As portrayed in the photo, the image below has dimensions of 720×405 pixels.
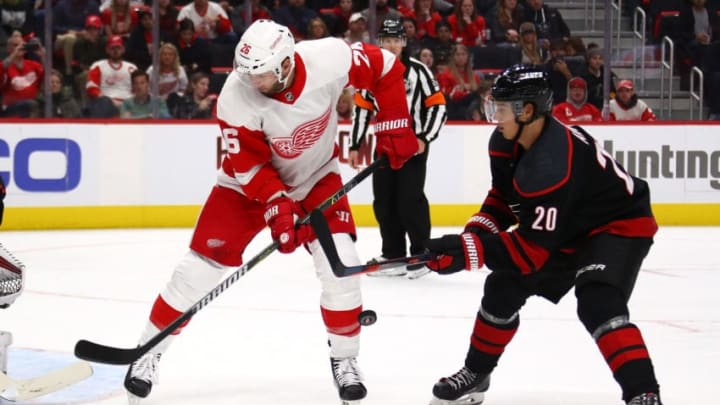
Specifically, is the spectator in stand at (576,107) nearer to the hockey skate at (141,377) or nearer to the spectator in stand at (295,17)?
the spectator in stand at (295,17)

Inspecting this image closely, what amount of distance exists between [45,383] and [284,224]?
82 centimetres

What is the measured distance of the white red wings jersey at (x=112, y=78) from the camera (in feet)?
25.9

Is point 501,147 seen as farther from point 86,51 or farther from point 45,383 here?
point 86,51

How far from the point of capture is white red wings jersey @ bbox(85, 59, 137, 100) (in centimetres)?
789

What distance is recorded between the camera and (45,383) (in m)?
3.33

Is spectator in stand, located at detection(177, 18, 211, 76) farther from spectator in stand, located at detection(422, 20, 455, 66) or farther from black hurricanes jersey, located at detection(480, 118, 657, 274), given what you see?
black hurricanes jersey, located at detection(480, 118, 657, 274)

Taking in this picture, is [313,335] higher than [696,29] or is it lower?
lower

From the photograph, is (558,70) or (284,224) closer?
(284,224)

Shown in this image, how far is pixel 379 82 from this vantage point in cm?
374

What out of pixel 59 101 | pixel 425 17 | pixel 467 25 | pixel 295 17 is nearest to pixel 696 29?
pixel 467 25

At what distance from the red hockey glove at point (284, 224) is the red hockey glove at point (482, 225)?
467mm

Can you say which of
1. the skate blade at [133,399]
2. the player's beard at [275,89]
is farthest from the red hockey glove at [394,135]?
the skate blade at [133,399]

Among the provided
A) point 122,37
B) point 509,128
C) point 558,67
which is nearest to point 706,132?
point 558,67

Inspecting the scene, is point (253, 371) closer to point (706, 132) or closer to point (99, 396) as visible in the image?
point (99, 396)
